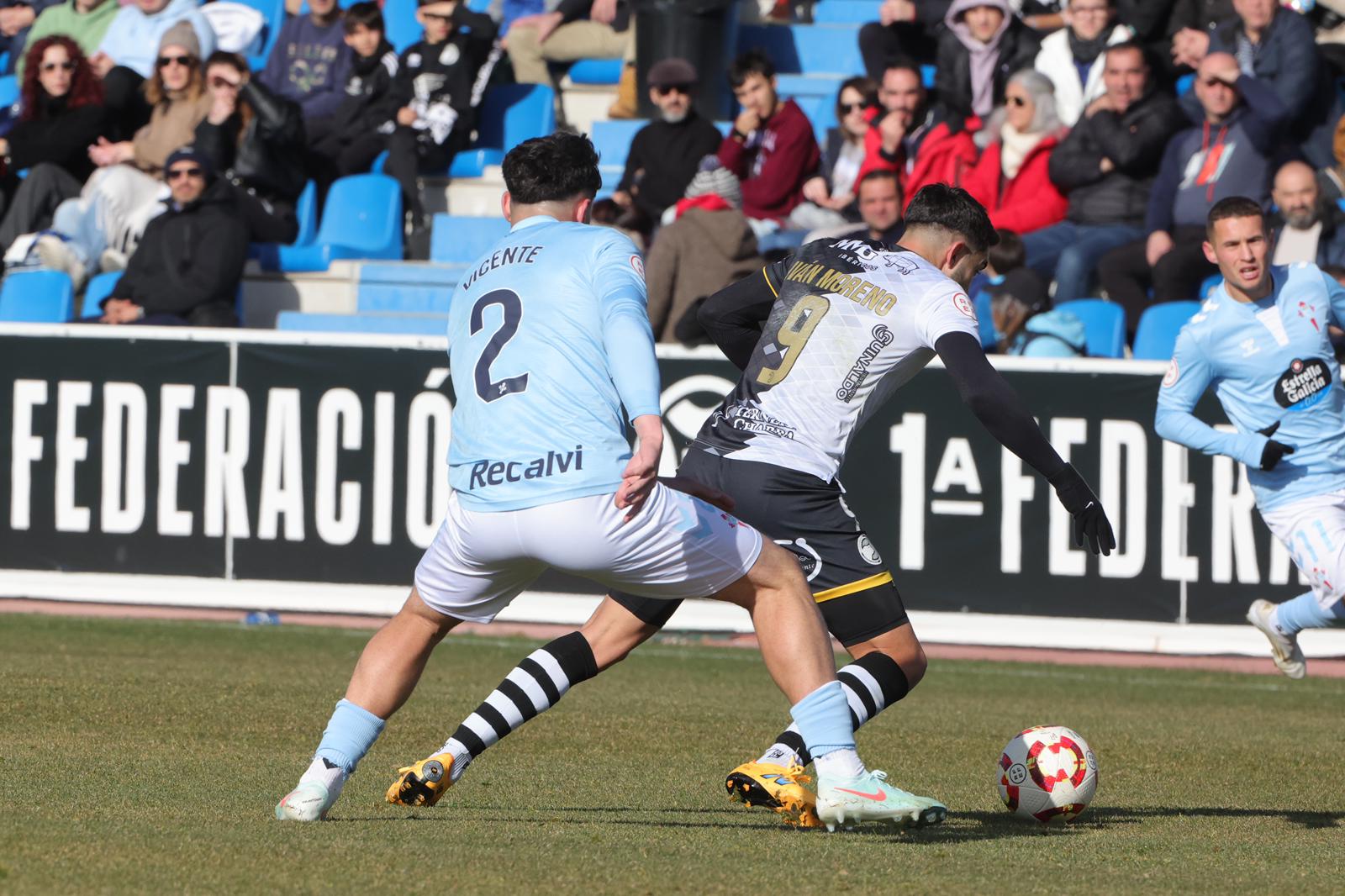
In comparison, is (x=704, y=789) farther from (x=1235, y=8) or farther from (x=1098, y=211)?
(x=1235, y=8)

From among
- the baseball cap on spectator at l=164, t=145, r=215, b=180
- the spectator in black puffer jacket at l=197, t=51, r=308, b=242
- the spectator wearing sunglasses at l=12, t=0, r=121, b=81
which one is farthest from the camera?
the spectator wearing sunglasses at l=12, t=0, r=121, b=81

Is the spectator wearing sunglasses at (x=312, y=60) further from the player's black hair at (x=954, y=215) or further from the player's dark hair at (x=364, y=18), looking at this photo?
the player's black hair at (x=954, y=215)

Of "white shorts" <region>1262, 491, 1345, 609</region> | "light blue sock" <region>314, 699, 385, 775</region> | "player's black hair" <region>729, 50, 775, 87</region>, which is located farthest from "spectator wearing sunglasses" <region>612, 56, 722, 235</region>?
"light blue sock" <region>314, 699, 385, 775</region>

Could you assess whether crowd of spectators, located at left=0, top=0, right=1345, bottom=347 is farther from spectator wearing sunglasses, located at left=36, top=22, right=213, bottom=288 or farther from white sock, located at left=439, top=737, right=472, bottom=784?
white sock, located at left=439, top=737, right=472, bottom=784

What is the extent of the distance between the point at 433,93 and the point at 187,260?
9.70 ft

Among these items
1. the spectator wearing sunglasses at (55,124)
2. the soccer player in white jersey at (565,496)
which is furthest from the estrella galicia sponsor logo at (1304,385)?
the spectator wearing sunglasses at (55,124)

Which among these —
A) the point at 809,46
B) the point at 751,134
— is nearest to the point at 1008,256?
the point at 751,134

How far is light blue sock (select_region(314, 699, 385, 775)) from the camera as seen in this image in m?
5.73

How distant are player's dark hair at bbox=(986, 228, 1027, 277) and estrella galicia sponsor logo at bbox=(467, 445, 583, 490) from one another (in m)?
8.70

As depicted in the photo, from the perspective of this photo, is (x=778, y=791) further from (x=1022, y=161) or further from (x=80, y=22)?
(x=80, y=22)

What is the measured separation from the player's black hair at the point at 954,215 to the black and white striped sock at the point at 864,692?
1.36 metres

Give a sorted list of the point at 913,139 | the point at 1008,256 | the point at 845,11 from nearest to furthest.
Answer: the point at 1008,256, the point at 913,139, the point at 845,11

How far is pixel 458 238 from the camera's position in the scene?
16562mm

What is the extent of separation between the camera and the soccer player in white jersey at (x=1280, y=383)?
8.53 m
